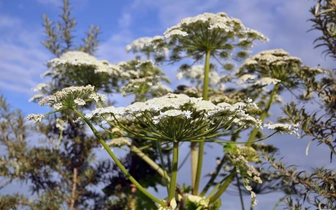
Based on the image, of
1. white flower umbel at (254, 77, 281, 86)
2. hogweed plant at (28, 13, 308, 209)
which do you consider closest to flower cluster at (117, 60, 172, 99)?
hogweed plant at (28, 13, 308, 209)

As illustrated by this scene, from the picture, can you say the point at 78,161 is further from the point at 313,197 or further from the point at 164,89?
the point at 313,197

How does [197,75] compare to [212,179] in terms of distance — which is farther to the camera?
[197,75]

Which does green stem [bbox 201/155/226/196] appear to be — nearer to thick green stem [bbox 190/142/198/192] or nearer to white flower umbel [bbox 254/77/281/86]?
thick green stem [bbox 190/142/198/192]

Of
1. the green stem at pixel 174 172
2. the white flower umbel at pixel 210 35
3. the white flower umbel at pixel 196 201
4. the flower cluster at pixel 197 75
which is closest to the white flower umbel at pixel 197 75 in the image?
the flower cluster at pixel 197 75

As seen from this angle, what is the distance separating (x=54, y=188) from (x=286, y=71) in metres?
4.71

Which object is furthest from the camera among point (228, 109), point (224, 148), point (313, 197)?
point (224, 148)

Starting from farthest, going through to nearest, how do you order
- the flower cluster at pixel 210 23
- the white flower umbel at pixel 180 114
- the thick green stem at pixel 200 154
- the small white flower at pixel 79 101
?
1. the thick green stem at pixel 200 154
2. the flower cluster at pixel 210 23
3. the small white flower at pixel 79 101
4. the white flower umbel at pixel 180 114

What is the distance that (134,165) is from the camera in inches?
346

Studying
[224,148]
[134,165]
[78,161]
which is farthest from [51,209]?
[224,148]

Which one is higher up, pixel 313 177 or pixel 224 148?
pixel 224 148

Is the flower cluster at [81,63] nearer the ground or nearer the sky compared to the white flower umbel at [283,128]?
nearer the sky

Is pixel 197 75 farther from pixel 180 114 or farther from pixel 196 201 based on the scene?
pixel 180 114

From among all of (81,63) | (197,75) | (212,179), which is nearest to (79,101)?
(81,63)

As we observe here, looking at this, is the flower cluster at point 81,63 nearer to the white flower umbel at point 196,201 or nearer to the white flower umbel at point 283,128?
the white flower umbel at point 196,201
